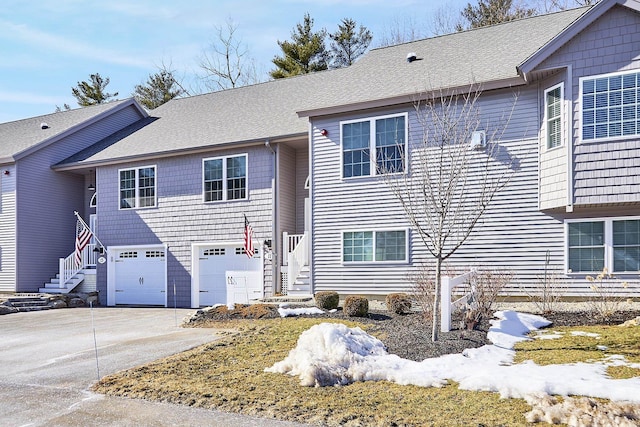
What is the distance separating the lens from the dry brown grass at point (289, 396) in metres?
5.17

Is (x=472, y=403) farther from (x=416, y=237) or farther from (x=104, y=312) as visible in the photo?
(x=104, y=312)

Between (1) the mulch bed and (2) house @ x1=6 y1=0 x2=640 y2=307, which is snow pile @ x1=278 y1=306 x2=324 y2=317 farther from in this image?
(2) house @ x1=6 y1=0 x2=640 y2=307

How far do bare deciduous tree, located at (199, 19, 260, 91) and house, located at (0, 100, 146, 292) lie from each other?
1300 cm

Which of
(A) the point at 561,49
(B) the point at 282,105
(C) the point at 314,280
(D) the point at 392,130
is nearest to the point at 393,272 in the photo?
(C) the point at 314,280

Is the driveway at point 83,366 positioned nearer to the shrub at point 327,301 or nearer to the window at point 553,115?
the shrub at point 327,301

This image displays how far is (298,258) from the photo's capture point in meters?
15.5

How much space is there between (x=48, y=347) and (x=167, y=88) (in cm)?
3194

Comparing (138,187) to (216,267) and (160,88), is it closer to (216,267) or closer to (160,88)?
(216,267)

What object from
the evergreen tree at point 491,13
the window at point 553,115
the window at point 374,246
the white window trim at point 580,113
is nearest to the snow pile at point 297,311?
the window at point 374,246

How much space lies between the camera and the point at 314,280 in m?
14.8

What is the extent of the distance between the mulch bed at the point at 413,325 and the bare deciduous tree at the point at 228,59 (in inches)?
979

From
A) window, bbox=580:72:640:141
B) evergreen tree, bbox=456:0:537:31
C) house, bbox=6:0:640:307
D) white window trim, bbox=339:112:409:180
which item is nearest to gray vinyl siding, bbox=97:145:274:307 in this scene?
house, bbox=6:0:640:307

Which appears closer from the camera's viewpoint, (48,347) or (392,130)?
(48,347)

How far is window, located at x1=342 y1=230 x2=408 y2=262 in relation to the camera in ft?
45.3
